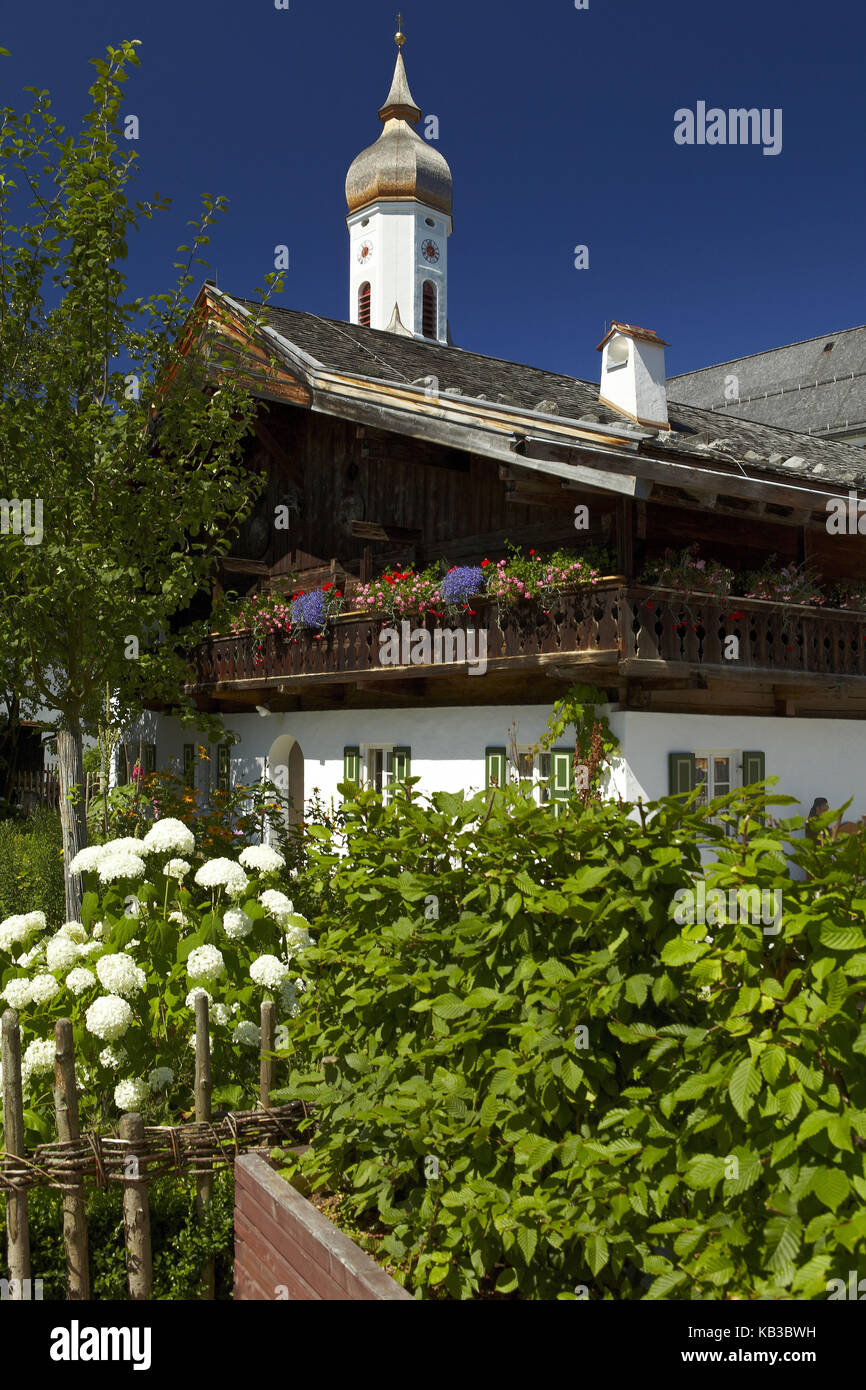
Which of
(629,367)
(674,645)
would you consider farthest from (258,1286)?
(629,367)

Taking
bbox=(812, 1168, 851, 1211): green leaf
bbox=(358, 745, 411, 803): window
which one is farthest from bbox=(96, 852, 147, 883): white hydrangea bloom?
bbox=(358, 745, 411, 803): window

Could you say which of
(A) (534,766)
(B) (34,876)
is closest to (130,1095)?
(A) (534,766)

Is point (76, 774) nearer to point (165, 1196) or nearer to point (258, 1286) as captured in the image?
point (165, 1196)

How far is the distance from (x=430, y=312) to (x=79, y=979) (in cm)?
5183

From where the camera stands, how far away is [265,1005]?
16.0ft

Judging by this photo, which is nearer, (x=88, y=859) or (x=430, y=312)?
(x=88, y=859)

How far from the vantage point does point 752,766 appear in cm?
1327

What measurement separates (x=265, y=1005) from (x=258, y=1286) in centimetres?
112

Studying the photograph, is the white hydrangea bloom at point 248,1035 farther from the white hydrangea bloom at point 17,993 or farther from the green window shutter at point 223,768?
the green window shutter at point 223,768

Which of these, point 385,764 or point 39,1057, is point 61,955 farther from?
point 385,764

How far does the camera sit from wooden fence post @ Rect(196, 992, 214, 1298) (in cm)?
470

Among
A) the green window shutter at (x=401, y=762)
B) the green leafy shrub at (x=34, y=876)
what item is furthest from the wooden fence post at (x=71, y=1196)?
the green window shutter at (x=401, y=762)
